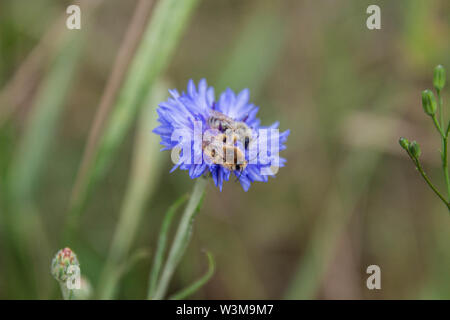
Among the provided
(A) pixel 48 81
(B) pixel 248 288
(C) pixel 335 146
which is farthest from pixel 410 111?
(A) pixel 48 81

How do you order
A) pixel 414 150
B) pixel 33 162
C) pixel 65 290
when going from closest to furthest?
1. pixel 414 150
2. pixel 65 290
3. pixel 33 162

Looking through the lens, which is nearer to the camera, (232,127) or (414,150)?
(414,150)

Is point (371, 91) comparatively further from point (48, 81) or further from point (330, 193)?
point (48, 81)

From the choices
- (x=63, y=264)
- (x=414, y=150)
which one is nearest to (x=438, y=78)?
(x=414, y=150)

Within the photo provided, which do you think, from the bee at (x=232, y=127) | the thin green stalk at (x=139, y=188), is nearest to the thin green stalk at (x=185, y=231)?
the bee at (x=232, y=127)

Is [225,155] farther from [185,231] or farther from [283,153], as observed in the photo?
[283,153]

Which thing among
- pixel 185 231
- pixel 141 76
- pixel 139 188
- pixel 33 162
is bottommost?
pixel 185 231
